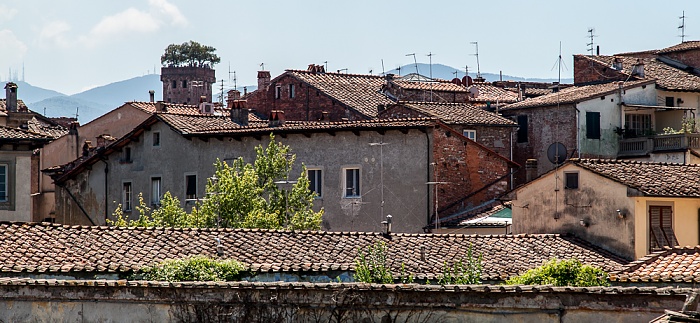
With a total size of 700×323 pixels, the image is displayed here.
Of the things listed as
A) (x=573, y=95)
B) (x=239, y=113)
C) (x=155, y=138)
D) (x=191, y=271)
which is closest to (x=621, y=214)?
(x=191, y=271)

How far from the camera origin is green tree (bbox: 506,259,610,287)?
84.1 feet

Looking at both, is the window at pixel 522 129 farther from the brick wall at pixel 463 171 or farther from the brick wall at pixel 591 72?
the brick wall at pixel 463 171

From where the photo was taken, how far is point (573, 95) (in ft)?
180

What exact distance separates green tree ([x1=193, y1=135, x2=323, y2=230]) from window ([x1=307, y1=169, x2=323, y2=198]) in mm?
1873

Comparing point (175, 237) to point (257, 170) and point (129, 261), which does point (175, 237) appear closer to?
point (129, 261)

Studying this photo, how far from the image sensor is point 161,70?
137000 millimetres

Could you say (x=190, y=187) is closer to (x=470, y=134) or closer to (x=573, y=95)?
(x=470, y=134)

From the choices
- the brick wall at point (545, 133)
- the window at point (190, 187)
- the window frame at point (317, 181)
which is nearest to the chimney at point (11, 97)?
the window at point (190, 187)

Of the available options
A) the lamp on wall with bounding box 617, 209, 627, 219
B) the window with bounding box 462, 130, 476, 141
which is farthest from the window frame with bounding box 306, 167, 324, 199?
the lamp on wall with bounding box 617, 209, 627, 219

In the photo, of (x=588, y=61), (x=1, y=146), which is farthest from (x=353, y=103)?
(x=1, y=146)

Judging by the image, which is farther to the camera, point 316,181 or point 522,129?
point 522,129

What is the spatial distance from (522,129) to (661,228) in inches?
733

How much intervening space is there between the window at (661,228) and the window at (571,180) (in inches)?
82.7

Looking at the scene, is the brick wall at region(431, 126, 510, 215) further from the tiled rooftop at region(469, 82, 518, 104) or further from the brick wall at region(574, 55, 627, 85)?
the brick wall at region(574, 55, 627, 85)
